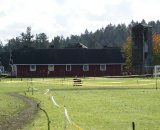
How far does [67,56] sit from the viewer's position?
104m

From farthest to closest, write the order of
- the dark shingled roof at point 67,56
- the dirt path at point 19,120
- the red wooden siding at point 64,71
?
the dark shingled roof at point 67,56 < the red wooden siding at point 64,71 < the dirt path at point 19,120

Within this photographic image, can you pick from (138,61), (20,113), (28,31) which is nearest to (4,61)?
(28,31)

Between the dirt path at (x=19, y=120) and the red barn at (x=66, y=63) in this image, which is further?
the red barn at (x=66, y=63)

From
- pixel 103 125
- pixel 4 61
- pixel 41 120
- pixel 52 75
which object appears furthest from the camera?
pixel 4 61

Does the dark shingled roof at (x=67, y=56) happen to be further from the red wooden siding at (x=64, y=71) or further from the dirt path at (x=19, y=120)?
the dirt path at (x=19, y=120)

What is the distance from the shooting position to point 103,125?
63.9 ft

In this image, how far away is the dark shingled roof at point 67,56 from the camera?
333ft

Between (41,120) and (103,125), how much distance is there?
11.5ft

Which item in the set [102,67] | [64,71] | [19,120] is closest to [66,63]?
[64,71]

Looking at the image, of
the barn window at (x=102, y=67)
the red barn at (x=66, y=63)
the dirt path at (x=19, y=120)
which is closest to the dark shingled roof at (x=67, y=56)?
the red barn at (x=66, y=63)

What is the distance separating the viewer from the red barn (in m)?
98.9

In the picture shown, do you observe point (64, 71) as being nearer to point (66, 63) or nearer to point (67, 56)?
point (66, 63)

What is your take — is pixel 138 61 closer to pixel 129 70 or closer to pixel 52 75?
pixel 129 70

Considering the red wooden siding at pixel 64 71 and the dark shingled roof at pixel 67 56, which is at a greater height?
the dark shingled roof at pixel 67 56
